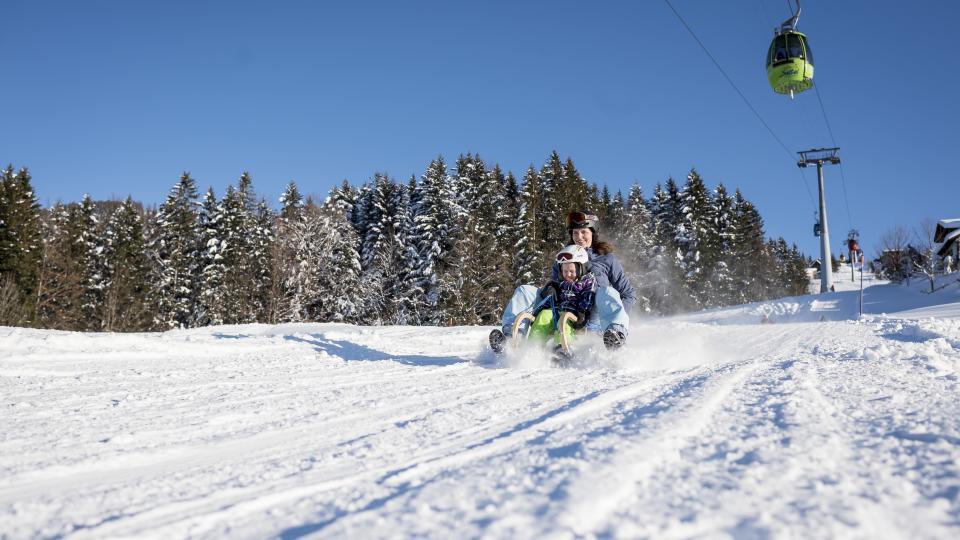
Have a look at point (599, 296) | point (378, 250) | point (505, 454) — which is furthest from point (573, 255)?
point (378, 250)

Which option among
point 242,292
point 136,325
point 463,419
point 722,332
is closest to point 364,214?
point 242,292

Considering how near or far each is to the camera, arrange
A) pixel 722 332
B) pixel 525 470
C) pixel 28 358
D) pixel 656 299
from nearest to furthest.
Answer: pixel 525 470, pixel 28 358, pixel 722 332, pixel 656 299

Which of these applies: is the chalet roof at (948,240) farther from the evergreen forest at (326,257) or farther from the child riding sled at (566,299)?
the child riding sled at (566,299)

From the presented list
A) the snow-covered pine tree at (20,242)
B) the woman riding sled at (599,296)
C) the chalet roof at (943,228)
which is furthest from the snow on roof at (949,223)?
the snow-covered pine tree at (20,242)

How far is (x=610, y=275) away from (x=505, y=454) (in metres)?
5.06

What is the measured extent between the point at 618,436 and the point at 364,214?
44588 millimetres

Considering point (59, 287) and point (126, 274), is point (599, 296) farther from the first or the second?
point (126, 274)

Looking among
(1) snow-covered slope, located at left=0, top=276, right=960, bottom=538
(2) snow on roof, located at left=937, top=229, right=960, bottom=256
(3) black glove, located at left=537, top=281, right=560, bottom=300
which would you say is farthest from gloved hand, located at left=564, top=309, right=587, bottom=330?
(2) snow on roof, located at left=937, top=229, right=960, bottom=256

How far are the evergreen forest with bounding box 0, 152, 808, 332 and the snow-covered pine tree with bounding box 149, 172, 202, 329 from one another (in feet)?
0.32

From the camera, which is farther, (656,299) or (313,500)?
(656,299)

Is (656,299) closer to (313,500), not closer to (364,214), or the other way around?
(364,214)

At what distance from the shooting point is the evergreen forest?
32.5 m

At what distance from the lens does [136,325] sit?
34.9 meters

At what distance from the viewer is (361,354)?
686 cm
